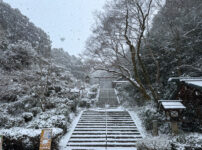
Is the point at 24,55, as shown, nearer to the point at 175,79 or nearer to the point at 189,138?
the point at 175,79

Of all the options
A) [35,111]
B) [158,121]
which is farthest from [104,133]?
[35,111]

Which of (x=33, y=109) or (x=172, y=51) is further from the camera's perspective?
(x=172, y=51)

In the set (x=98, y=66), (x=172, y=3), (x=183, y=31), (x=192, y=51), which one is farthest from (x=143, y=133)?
(x=172, y=3)

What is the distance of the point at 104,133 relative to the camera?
20.6 feet

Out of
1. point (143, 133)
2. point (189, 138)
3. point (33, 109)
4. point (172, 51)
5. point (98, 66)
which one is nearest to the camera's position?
point (189, 138)

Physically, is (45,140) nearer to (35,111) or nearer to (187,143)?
(35,111)

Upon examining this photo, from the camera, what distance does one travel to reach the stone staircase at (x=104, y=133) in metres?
5.36

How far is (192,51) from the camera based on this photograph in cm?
838

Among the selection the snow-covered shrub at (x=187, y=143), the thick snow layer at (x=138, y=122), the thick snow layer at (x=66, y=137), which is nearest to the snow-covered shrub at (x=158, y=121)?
the thick snow layer at (x=138, y=122)

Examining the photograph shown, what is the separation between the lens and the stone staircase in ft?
17.6

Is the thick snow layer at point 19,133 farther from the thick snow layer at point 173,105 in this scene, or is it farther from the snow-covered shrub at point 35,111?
the thick snow layer at point 173,105

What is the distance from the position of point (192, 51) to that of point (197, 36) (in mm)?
1073

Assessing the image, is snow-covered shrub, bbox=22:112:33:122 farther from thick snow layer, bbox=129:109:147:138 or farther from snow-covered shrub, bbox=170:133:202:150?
snow-covered shrub, bbox=170:133:202:150

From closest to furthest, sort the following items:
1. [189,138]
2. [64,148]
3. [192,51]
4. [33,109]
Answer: [189,138] < [64,148] < [33,109] < [192,51]
